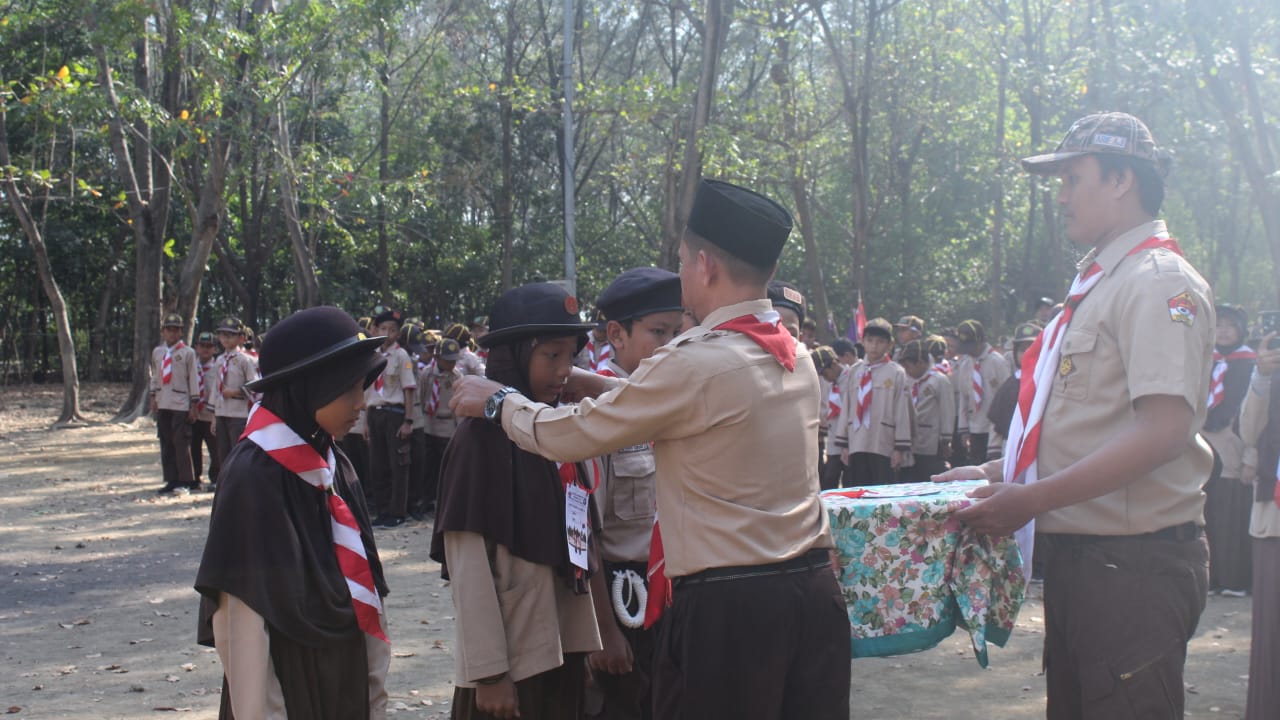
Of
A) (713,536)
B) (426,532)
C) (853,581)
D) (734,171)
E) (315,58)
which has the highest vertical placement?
(315,58)

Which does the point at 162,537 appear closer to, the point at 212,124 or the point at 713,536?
the point at 212,124

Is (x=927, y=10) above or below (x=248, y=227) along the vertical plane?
above

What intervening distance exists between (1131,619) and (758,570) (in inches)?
43.1

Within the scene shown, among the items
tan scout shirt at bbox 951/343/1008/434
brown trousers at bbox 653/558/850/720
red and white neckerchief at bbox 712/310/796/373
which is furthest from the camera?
tan scout shirt at bbox 951/343/1008/434

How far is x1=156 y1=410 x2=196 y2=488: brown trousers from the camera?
1470 cm

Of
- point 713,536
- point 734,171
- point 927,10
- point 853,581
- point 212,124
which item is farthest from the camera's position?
point 927,10

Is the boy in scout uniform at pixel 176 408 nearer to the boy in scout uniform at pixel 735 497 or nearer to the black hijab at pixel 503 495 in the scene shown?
the black hijab at pixel 503 495

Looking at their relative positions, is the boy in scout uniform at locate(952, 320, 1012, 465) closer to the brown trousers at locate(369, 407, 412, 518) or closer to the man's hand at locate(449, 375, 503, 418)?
the brown trousers at locate(369, 407, 412, 518)

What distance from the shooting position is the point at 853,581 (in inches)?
127

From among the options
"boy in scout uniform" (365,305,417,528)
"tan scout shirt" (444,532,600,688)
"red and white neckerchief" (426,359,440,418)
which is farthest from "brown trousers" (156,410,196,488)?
"tan scout shirt" (444,532,600,688)

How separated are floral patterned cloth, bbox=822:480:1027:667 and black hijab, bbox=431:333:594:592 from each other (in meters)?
0.91

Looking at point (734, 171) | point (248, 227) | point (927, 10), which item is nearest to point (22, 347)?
point (248, 227)

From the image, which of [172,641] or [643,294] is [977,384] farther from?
[643,294]

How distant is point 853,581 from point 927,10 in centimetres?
2774
